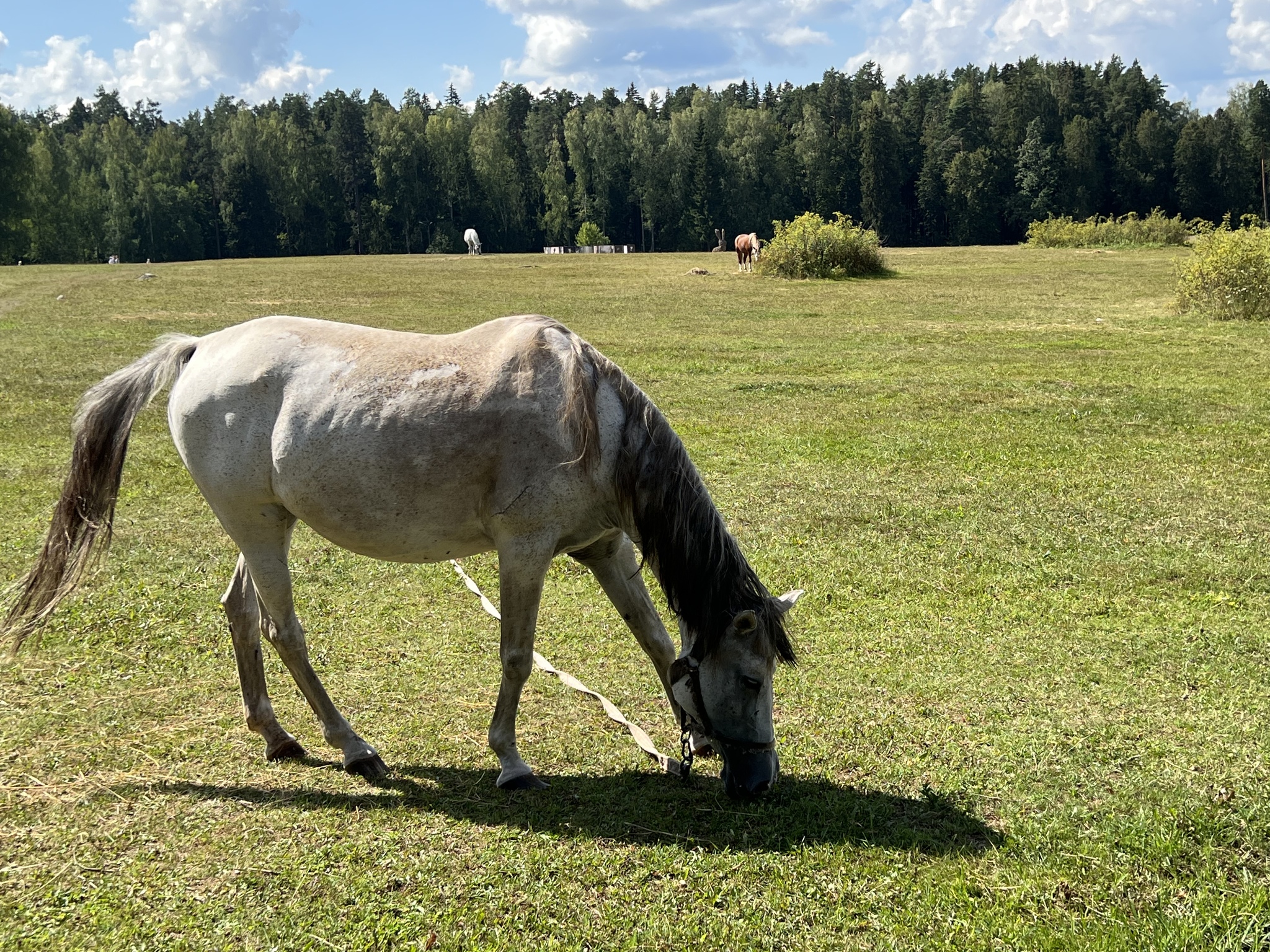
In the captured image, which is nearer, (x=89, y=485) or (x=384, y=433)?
(x=384, y=433)

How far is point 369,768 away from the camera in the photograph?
4898 mm

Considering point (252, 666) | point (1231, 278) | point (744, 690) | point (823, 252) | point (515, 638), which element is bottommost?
point (252, 666)

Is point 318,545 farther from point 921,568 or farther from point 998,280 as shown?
point 998,280

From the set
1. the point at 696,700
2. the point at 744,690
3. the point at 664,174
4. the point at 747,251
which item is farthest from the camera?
the point at 664,174

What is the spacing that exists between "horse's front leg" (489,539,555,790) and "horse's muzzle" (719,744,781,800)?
3.05 feet

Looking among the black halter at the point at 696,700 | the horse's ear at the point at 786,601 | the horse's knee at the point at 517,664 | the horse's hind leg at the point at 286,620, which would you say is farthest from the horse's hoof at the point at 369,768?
the horse's ear at the point at 786,601

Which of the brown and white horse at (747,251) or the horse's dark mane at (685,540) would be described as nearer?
the horse's dark mane at (685,540)

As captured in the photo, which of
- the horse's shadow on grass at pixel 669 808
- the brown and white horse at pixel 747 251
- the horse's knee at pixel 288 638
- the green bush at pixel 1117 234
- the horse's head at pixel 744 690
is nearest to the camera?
the horse's shadow on grass at pixel 669 808

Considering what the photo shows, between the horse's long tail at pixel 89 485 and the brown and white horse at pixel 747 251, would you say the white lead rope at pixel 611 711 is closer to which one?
the horse's long tail at pixel 89 485

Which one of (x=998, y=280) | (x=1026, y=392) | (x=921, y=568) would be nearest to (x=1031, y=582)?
(x=921, y=568)

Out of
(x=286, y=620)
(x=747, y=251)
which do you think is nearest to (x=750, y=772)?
(x=286, y=620)

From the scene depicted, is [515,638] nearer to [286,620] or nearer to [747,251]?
[286,620]

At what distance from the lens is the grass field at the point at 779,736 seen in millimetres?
3701

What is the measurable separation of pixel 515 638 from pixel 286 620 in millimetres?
1225
